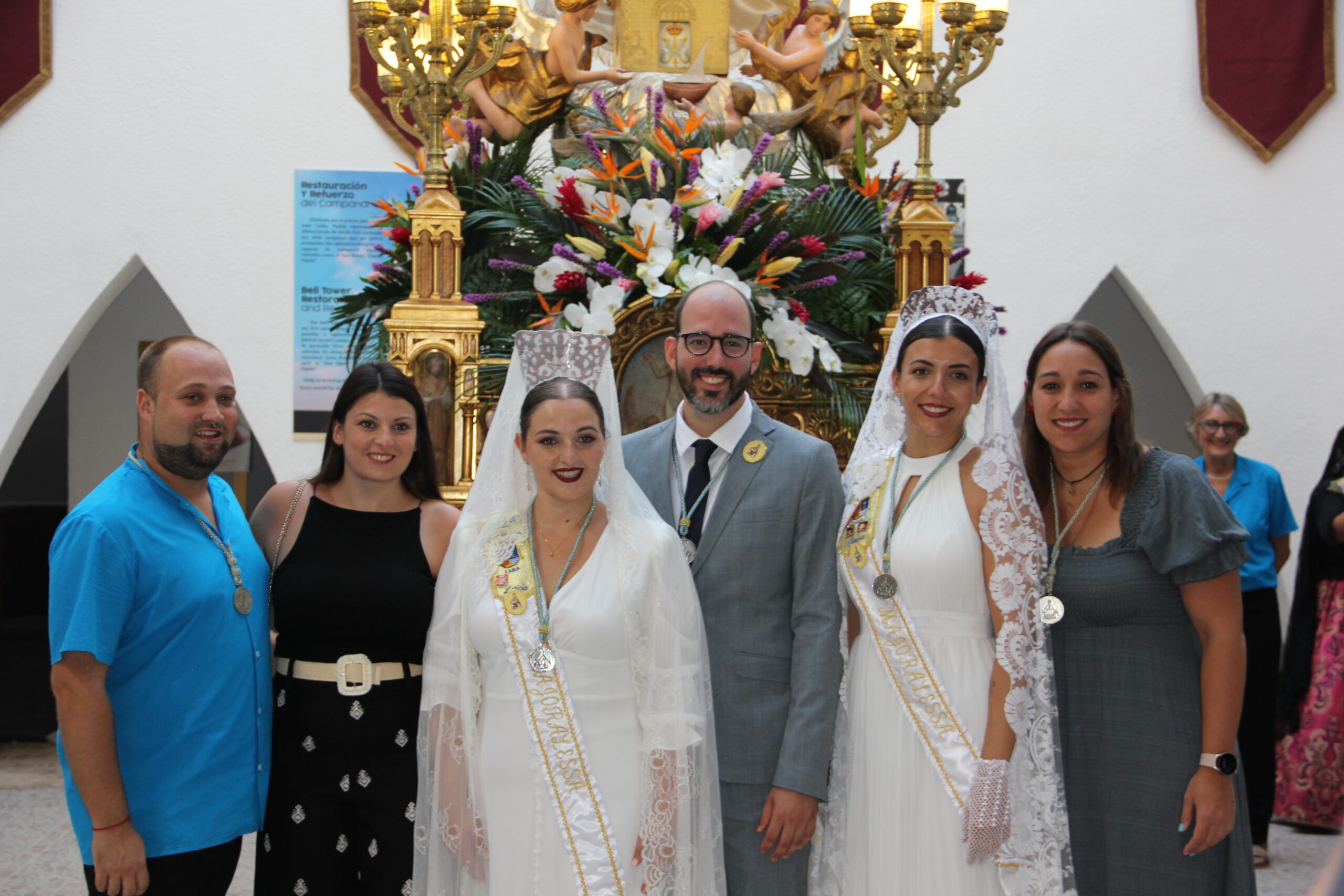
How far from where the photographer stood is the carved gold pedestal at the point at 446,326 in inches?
152

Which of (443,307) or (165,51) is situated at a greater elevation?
(165,51)

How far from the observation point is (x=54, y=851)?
5055 mm

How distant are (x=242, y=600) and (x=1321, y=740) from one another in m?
4.79

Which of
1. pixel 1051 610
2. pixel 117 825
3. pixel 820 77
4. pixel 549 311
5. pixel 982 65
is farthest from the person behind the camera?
pixel 820 77

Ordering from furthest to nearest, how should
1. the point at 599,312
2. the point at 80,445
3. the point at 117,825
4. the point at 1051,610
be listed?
the point at 80,445 → the point at 599,312 → the point at 1051,610 → the point at 117,825

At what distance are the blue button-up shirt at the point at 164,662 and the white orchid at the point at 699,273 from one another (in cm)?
164

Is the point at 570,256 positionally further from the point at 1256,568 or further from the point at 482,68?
the point at 1256,568

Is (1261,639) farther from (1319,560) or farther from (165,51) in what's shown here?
(165,51)

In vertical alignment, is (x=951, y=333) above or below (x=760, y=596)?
above

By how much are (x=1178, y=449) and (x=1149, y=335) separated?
0.88 metres

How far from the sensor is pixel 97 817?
2.34 metres

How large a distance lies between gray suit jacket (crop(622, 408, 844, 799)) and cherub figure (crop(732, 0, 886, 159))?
2.70 meters

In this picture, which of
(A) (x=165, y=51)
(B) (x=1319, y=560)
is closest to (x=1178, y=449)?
(B) (x=1319, y=560)

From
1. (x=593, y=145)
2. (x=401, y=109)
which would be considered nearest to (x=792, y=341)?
(x=593, y=145)
